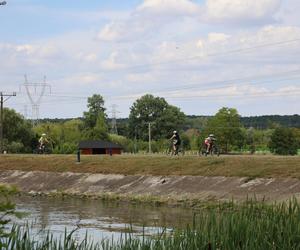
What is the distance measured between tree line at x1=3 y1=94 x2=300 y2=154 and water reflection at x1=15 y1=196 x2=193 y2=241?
60.6 metres

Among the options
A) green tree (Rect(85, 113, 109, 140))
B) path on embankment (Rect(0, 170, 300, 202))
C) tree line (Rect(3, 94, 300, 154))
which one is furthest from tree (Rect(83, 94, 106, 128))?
path on embankment (Rect(0, 170, 300, 202))

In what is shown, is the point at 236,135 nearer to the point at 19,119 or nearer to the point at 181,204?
the point at 19,119

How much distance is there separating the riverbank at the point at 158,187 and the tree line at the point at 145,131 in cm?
4882

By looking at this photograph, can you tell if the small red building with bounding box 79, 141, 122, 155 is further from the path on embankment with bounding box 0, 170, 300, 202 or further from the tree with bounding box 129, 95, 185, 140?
the path on embankment with bounding box 0, 170, 300, 202

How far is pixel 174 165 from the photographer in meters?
45.7

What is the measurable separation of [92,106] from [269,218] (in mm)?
150664

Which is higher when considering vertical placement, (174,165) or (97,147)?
(97,147)

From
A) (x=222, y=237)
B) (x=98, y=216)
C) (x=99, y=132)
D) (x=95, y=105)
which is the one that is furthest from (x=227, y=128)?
(x=222, y=237)

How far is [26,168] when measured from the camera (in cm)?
5731

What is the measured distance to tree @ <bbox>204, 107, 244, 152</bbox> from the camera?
118644mm

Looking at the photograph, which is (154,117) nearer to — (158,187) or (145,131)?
(145,131)

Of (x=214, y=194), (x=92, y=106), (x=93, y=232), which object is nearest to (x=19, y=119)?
(x=92, y=106)

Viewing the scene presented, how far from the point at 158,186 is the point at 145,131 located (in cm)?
12078

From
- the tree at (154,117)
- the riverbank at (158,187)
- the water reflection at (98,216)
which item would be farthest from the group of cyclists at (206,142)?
the tree at (154,117)
